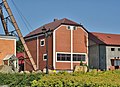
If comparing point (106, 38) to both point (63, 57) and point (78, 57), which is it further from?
point (63, 57)

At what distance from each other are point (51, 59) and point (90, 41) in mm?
9104

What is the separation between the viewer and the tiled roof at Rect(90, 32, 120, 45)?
52625mm

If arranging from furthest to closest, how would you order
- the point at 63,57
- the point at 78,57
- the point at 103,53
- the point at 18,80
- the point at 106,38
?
the point at 106,38, the point at 103,53, the point at 78,57, the point at 63,57, the point at 18,80

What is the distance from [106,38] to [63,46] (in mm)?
10020

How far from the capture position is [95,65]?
5209 cm

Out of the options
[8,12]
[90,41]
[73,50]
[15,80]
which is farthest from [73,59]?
[15,80]

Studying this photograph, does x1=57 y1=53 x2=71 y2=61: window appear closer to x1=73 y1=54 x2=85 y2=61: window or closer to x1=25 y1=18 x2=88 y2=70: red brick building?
x1=25 y1=18 x2=88 y2=70: red brick building

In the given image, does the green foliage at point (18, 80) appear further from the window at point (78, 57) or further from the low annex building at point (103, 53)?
the low annex building at point (103, 53)

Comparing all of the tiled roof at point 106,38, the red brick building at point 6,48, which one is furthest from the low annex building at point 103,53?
the red brick building at point 6,48

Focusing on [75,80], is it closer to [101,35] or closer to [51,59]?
[51,59]

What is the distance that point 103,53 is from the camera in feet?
170

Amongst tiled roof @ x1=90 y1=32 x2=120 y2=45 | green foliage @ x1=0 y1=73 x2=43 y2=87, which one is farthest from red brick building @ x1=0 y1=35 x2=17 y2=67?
green foliage @ x1=0 y1=73 x2=43 y2=87

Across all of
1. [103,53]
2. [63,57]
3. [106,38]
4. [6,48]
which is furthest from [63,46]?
[6,48]

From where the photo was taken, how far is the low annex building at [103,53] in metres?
51.5
